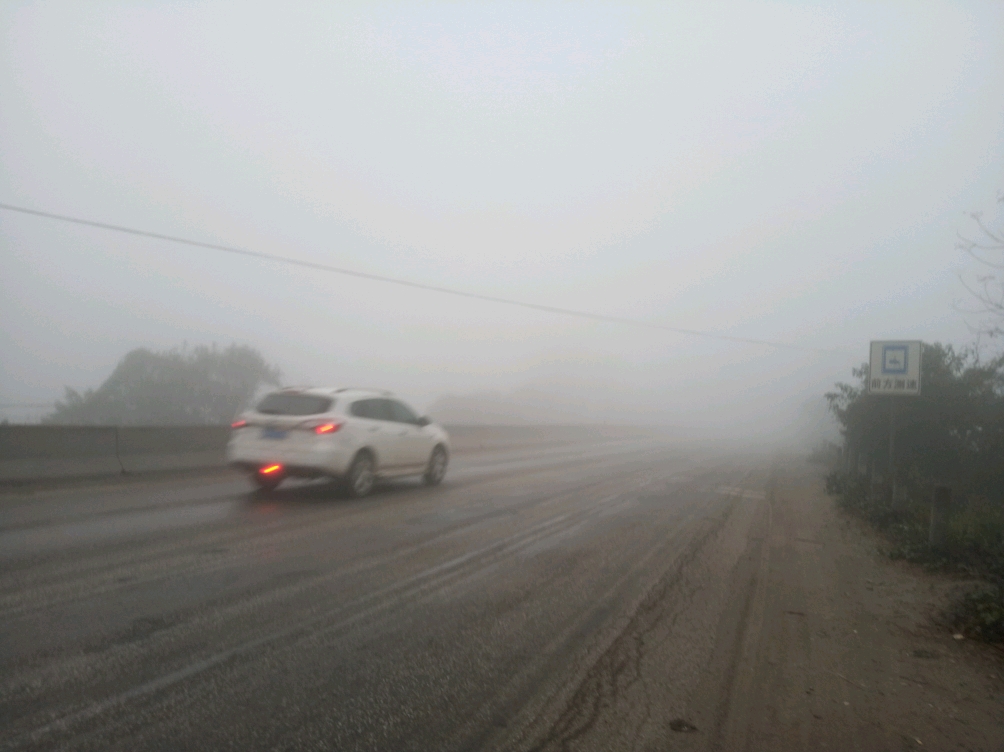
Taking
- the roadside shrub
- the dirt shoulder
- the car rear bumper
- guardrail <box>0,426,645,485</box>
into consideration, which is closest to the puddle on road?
the car rear bumper

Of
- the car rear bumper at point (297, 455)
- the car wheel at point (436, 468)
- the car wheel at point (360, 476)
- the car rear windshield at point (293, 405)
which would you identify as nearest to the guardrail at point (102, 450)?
the car rear bumper at point (297, 455)

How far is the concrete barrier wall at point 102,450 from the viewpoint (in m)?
12.6

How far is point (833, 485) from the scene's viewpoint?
19406mm

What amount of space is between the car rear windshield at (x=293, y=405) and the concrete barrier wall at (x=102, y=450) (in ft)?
11.2

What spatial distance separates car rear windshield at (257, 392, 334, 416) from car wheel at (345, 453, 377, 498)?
39.7 inches

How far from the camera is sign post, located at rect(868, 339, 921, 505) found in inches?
601

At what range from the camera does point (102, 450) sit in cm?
1419

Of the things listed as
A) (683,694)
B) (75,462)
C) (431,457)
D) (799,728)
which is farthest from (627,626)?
(75,462)

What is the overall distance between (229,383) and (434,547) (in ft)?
78.7

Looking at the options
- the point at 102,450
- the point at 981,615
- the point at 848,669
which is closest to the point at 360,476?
the point at 102,450

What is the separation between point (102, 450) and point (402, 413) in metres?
5.25

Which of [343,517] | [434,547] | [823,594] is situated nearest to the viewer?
[823,594]

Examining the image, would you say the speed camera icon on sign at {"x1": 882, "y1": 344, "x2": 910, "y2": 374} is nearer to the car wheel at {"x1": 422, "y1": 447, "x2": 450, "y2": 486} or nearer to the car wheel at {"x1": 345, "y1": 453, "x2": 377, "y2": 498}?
the car wheel at {"x1": 422, "y1": 447, "x2": 450, "y2": 486}

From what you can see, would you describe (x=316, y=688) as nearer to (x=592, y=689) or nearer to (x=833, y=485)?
(x=592, y=689)
